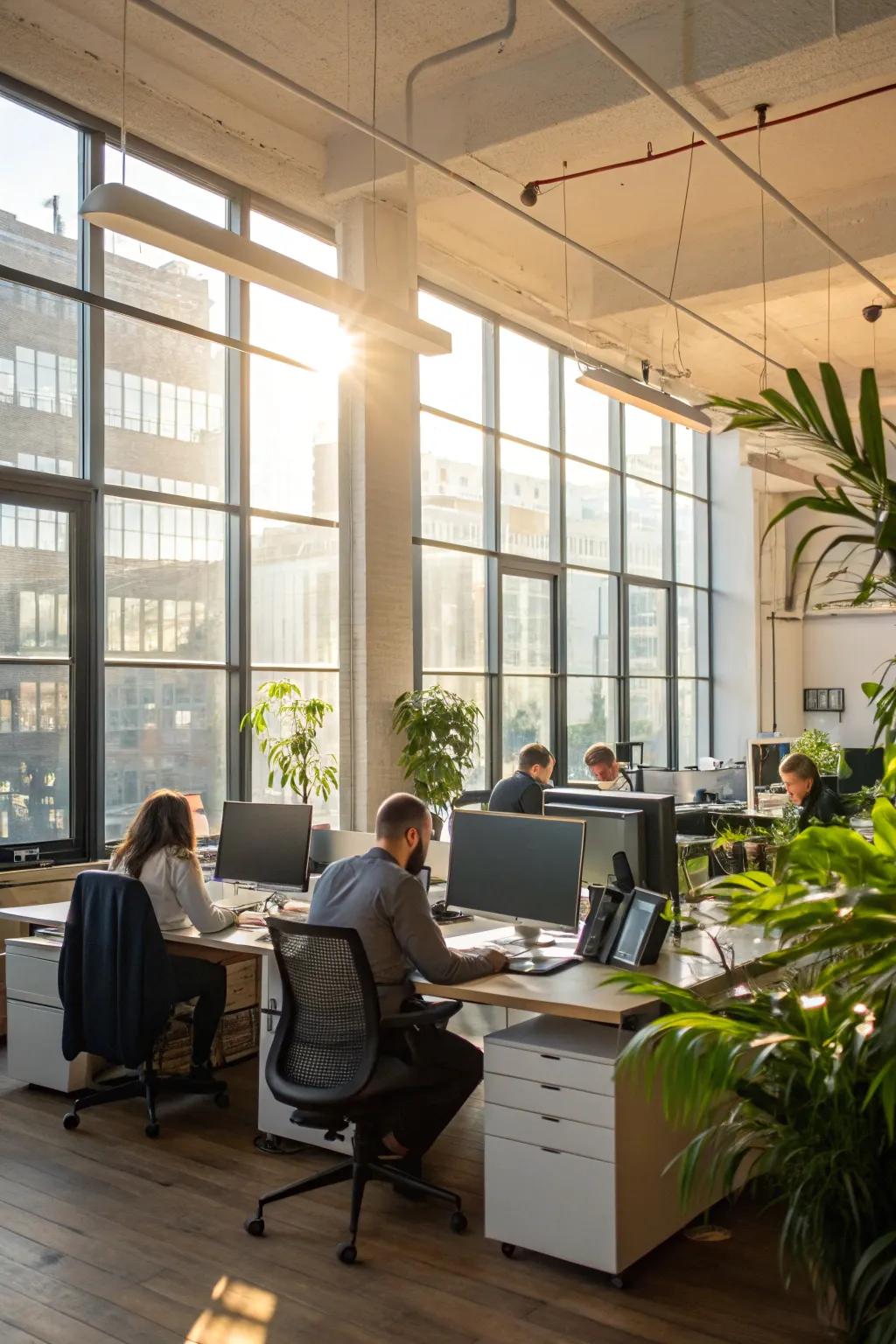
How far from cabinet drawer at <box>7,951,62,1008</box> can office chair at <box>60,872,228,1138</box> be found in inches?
13.1

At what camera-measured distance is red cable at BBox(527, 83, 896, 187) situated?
22.0 feet

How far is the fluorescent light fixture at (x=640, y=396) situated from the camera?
6992 mm

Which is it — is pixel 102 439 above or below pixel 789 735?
above

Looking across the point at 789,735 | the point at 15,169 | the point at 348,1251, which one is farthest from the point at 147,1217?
the point at 789,735

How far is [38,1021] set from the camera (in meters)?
4.81

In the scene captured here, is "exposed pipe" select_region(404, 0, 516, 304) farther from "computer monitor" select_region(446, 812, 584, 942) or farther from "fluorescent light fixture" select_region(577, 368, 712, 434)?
"computer monitor" select_region(446, 812, 584, 942)

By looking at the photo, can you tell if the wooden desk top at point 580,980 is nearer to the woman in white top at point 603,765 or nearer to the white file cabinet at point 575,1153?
the white file cabinet at point 575,1153

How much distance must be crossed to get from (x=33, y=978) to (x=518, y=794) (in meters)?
2.45

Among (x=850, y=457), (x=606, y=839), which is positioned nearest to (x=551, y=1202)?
(x=606, y=839)

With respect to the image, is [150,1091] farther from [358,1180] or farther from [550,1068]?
[550,1068]

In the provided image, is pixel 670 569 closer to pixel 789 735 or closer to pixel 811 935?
pixel 789 735

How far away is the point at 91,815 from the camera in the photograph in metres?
6.27

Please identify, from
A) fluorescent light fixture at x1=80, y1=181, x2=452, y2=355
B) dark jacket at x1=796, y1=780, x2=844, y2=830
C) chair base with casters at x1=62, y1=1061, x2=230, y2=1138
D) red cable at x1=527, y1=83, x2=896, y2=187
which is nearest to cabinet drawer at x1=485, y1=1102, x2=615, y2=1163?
chair base with casters at x1=62, y1=1061, x2=230, y2=1138

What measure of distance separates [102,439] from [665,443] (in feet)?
25.2
